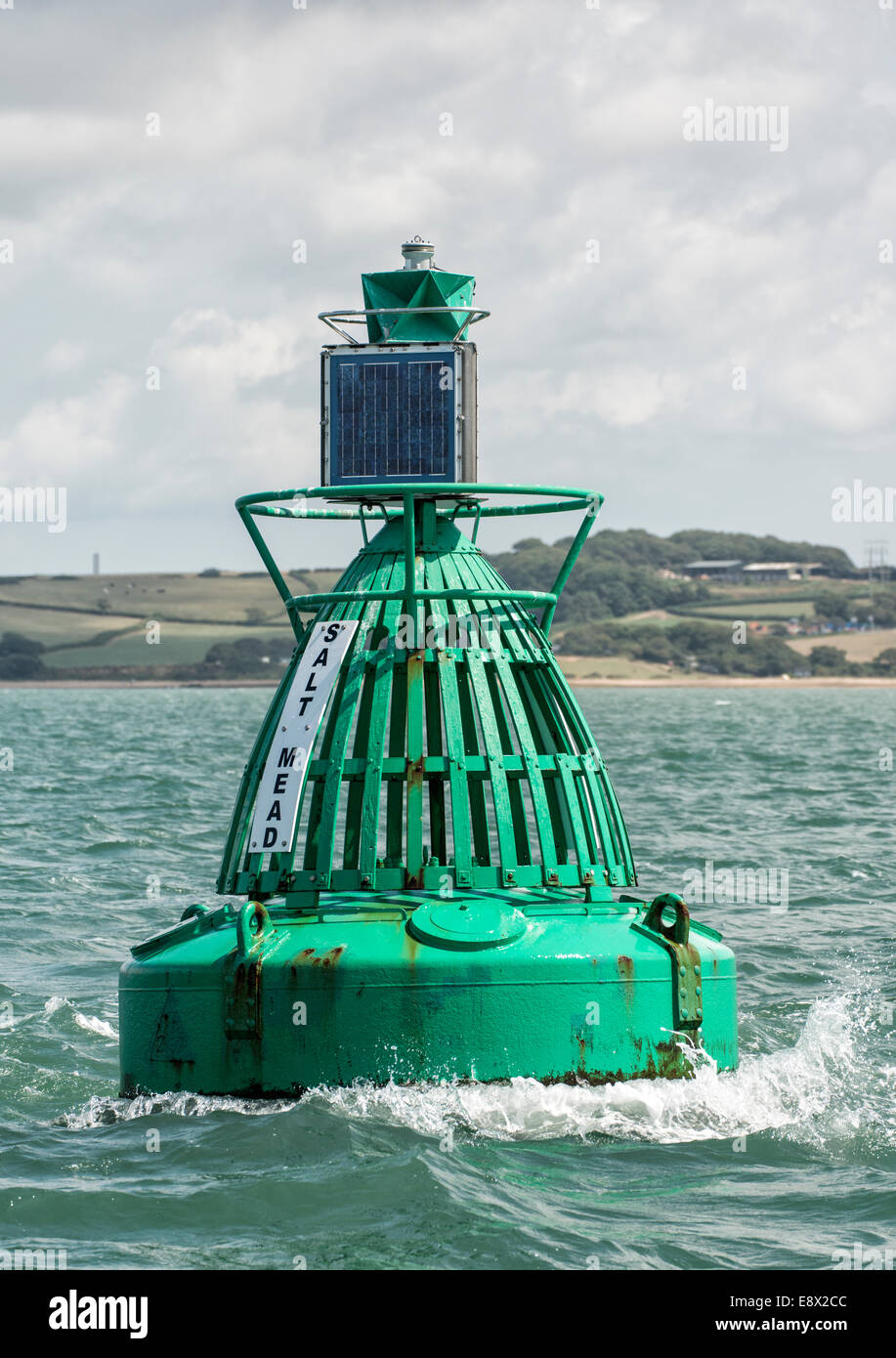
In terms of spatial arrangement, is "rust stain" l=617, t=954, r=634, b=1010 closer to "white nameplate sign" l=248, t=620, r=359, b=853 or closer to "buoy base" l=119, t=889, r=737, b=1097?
"buoy base" l=119, t=889, r=737, b=1097

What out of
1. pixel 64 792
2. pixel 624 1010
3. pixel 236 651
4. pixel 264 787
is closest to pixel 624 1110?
pixel 624 1010

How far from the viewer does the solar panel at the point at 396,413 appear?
12703 millimetres

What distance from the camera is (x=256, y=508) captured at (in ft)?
43.9

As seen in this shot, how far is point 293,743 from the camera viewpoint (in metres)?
12.6

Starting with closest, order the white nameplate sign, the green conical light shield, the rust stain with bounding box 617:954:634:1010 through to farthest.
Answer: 1. the rust stain with bounding box 617:954:634:1010
2. the white nameplate sign
3. the green conical light shield

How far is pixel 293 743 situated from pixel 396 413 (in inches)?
86.7

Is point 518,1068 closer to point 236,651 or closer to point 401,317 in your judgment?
point 401,317

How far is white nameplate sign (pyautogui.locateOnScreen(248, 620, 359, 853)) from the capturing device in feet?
40.8

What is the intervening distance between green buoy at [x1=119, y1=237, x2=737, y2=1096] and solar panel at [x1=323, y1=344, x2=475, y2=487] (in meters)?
0.01

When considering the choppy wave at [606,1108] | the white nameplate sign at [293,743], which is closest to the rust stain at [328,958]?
the choppy wave at [606,1108]

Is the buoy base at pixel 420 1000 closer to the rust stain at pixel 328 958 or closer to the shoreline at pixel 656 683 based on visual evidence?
the rust stain at pixel 328 958

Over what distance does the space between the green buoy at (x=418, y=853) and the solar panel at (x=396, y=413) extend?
0.01 metres

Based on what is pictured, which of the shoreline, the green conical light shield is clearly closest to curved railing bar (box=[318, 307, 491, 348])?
the green conical light shield

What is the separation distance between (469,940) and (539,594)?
260 centimetres
